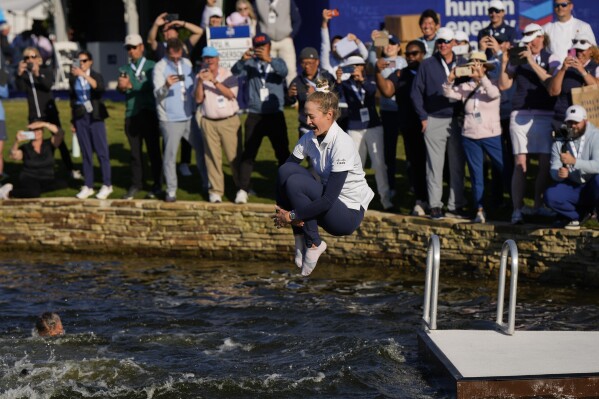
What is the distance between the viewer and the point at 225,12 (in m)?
27.9

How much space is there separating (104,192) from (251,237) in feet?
8.60

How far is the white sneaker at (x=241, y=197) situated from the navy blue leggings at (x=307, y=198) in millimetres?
6976

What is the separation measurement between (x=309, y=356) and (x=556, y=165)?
4140mm

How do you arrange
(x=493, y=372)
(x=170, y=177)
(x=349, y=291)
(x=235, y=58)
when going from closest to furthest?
(x=493, y=372)
(x=349, y=291)
(x=170, y=177)
(x=235, y=58)

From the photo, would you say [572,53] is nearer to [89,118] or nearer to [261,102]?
[261,102]

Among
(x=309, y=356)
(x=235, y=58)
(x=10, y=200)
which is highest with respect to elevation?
(x=235, y=58)

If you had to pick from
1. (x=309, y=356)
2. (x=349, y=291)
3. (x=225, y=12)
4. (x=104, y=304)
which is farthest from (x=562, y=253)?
(x=225, y=12)

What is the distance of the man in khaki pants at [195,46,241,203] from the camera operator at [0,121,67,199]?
8.93ft

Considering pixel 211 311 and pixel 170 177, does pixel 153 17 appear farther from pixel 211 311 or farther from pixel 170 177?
pixel 211 311

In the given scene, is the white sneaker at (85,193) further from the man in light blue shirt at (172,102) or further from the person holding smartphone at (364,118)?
the person holding smartphone at (364,118)

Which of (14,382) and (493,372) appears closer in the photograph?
(493,372)

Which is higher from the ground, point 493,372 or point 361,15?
point 361,15

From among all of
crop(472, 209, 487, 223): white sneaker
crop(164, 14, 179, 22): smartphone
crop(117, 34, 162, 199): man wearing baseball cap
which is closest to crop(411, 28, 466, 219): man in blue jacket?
crop(472, 209, 487, 223): white sneaker

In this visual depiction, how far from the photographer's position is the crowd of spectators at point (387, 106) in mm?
15812
